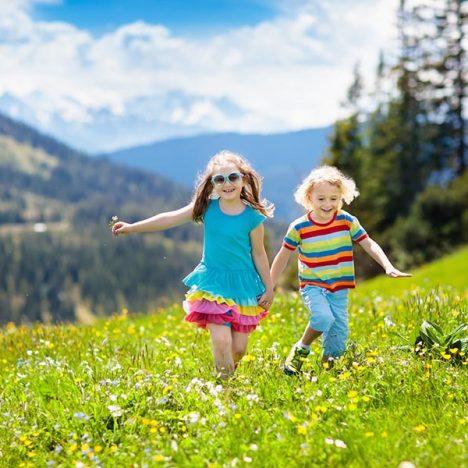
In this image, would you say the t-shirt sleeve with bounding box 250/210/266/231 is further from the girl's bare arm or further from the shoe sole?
the shoe sole

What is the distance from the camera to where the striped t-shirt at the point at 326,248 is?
23.3 ft

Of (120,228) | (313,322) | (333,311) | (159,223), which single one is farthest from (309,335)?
(120,228)

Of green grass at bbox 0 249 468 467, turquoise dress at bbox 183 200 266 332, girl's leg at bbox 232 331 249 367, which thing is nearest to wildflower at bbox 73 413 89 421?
green grass at bbox 0 249 468 467

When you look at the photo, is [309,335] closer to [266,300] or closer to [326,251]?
[266,300]

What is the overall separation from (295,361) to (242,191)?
1.90 meters

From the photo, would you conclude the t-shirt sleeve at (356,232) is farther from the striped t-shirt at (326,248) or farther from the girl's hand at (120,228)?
the girl's hand at (120,228)

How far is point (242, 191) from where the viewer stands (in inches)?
289

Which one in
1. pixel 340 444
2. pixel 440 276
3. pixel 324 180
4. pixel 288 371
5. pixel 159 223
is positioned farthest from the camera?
pixel 440 276

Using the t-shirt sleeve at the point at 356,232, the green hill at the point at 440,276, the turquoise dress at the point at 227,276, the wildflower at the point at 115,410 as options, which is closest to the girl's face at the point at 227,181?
→ the turquoise dress at the point at 227,276

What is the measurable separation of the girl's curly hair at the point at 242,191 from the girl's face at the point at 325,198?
48 centimetres

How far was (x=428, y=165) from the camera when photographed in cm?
6184

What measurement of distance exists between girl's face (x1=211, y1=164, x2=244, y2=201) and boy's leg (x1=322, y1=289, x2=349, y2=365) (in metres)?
1.50

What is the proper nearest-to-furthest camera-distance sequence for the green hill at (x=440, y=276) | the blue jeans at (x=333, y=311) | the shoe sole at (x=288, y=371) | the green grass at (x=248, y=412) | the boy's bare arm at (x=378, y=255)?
the green grass at (x=248, y=412), the shoe sole at (x=288, y=371), the boy's bare arm at (x=378, y=255), the blue jeans at (x=333, y=311), the green hill at (x=440, y=276)

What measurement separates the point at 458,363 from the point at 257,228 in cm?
242
